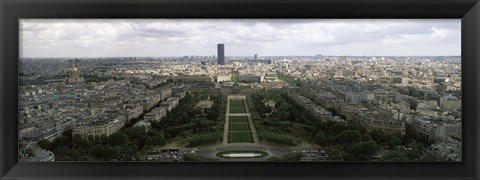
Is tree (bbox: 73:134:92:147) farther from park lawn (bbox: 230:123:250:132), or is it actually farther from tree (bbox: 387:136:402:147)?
tree (bbox: 387:136:402:147)

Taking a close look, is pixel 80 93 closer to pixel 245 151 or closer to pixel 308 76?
pixel 245 151

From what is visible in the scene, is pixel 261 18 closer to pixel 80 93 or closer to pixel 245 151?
pixel 245 151

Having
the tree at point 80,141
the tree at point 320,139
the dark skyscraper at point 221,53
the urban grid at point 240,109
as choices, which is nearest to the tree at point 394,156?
the urban grid at point 240,109

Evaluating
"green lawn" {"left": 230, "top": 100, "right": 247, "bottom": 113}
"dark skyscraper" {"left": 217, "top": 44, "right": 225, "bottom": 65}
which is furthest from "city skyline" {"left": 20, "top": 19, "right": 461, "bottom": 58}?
"green lawn" {"left": 230, "top": 100, "right": 247, "bottom": 113}

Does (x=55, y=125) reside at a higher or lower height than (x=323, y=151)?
higher

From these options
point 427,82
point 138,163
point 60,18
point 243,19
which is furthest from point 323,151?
point 60,18

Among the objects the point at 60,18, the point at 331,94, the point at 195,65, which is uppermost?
the point at 60,18

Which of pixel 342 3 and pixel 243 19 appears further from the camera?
pixel 243 19

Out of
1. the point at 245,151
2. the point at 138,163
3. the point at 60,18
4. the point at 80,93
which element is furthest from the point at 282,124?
the point at 60,18
